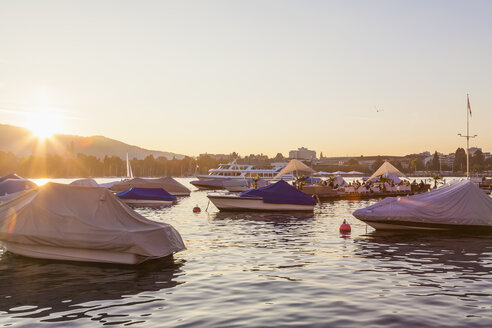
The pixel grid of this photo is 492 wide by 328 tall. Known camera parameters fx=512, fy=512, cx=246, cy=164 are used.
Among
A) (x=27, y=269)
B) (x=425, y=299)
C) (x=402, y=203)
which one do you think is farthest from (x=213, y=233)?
(x=425, y=299)

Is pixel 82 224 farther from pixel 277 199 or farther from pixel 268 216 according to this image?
pixel 277 199

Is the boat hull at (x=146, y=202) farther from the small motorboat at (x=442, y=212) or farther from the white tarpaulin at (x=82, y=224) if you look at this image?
the white tarpaulin at (x=82, y=224)

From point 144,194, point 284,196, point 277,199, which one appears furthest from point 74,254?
point 144,194

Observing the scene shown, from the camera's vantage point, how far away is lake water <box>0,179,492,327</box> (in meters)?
12.4

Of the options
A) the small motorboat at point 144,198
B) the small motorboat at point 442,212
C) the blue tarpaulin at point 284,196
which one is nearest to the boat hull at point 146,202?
the small motorboat at point 144,198

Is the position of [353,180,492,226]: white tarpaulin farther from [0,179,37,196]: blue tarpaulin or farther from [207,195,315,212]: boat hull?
[0,179,37,196]: blue tarpaulin

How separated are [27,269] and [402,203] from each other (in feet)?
66.2

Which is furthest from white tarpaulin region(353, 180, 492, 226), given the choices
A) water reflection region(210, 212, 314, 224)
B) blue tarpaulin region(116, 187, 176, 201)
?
blue tarpaulin region(116, 187, 176, 201)

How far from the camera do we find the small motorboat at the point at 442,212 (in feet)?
92.1

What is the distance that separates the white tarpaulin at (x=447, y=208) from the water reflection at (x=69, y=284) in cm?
1444

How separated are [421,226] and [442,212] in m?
1.43

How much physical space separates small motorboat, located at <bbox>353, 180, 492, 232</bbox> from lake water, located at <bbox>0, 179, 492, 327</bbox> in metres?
2.57

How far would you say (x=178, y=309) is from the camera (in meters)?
13.2

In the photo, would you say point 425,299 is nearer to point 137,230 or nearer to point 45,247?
point 137,230
